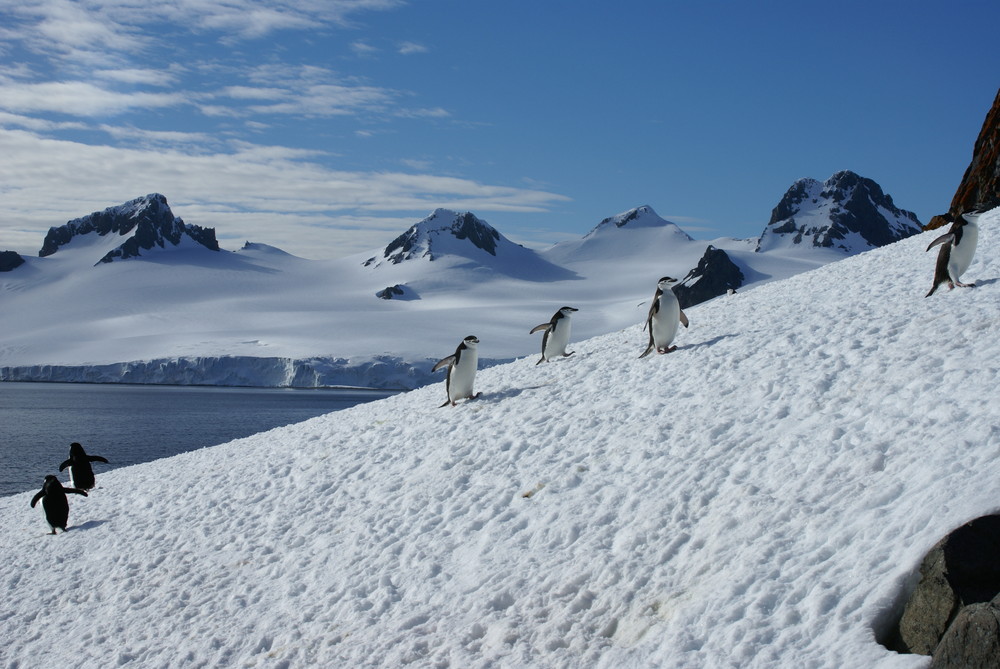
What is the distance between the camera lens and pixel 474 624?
20.3ft

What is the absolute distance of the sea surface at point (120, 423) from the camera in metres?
30.5

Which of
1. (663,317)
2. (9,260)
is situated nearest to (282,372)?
(663,317)

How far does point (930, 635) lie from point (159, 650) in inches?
241

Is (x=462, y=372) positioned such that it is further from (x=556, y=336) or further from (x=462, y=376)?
(x=556, y=336)

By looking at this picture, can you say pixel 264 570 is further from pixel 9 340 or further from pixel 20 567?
pixel 9 340

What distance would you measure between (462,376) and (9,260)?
7697 inches

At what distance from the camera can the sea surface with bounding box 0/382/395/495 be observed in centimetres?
3048

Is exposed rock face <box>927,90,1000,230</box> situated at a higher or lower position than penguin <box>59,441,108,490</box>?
higher

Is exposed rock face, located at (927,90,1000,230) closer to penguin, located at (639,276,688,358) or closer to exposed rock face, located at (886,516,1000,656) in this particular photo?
penguin, located at (639,276,688,358)

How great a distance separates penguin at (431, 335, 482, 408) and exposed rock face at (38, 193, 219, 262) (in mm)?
193167

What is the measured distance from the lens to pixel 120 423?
4638 cm

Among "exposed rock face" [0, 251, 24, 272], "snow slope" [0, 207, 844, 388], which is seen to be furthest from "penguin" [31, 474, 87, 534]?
"exposed rock face" [0, 251, 24, 272]

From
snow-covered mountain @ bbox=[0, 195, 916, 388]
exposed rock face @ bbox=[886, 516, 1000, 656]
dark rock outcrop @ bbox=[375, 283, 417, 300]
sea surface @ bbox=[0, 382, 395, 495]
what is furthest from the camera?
dark rock outcrop @ bbox=[375, 283, 417, 300]

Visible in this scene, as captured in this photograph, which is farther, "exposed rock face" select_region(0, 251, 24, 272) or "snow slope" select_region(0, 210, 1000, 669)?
"exposed rock face" select_region(0, 251, 24, 272)
